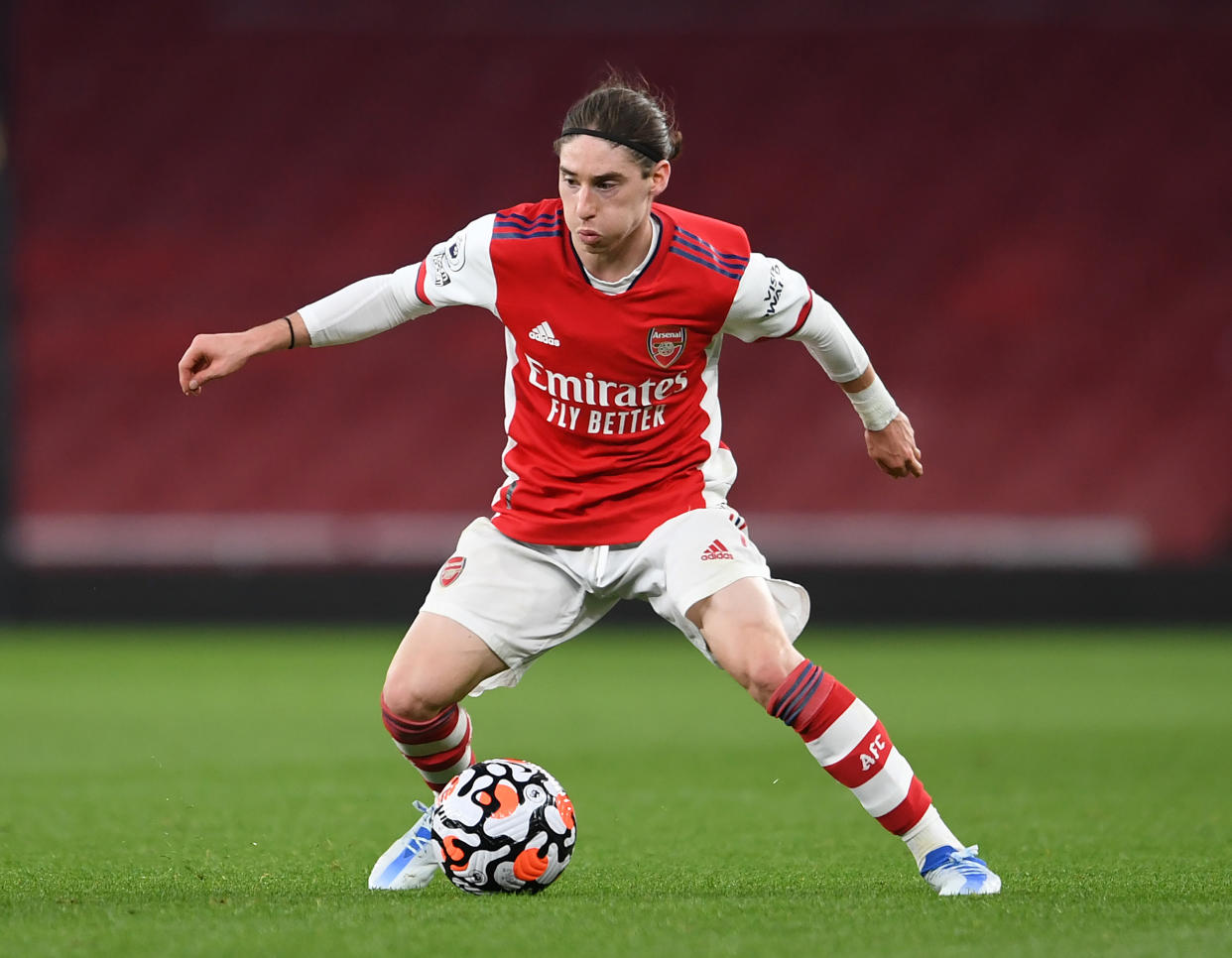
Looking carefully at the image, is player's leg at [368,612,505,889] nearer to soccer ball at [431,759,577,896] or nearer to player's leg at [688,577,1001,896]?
soccer ball at [431,759,577,896]

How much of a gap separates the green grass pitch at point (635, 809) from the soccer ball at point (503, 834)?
0.06 m

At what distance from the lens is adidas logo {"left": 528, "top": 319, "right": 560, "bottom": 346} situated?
4254mm

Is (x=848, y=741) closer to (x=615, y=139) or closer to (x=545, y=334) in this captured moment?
(x=545, y=334)

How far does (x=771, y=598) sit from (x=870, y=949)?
3.38ft

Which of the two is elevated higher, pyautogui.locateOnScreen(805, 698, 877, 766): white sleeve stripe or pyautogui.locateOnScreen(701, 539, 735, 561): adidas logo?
pyautogui.locateOnScreen(701, 539, 735, 561): adidas logo

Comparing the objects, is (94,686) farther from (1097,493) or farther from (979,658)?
(1097,493)

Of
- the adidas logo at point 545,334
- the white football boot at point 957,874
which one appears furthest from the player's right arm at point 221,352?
the white football boot at point 957,874

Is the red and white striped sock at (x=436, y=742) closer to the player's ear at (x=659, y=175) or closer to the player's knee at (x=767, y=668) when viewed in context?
the player's knee at (x=767, y=668)

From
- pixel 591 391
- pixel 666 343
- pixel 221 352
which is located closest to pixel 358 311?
pixel 221 352

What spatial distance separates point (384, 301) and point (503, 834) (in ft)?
4.45

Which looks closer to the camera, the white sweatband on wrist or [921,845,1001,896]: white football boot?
[921,845,1001,896]: white football boot

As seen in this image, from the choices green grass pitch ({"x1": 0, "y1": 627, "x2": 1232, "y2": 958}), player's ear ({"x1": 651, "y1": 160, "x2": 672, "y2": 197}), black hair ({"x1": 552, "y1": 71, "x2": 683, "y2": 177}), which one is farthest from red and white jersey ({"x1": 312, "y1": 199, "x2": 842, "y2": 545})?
green grass pitch ({"x1": 0, "y1": 627, "x2": 1232, "y2": 958})

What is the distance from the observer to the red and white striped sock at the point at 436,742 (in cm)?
431

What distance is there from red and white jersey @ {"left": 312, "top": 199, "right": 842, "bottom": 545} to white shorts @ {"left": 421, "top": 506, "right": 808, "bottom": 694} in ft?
0.16
